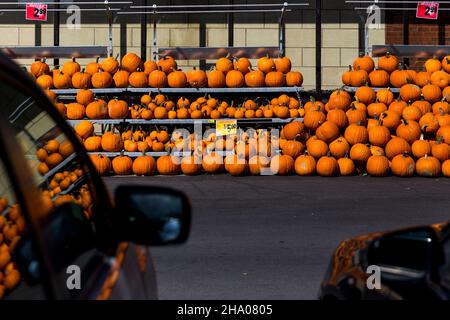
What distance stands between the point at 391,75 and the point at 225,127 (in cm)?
342

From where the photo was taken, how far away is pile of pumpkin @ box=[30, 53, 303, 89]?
48.6 feet

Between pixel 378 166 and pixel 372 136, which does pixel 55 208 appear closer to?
pixel 378 166

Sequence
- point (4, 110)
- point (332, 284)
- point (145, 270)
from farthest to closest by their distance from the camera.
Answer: point (332, 284)
point (145, 270)
point (4, 110)

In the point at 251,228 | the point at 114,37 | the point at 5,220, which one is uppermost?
the point at 114,37

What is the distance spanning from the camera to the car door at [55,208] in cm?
188

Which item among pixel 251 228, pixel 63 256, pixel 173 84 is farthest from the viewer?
pixel 173 84

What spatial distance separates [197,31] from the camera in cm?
1833

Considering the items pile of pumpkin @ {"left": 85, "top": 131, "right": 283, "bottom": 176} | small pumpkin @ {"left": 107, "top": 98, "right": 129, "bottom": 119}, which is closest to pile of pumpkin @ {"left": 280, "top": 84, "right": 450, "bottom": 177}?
pile of pumpkin @ {"left": 85, "top": 131, "right": 283, "bottom": 176}

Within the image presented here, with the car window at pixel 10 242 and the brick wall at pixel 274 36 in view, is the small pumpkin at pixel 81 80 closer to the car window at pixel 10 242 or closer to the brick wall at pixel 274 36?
the brick wall at pixel 274 36

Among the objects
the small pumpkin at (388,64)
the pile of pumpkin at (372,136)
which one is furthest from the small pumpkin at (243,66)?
the small pumpkin at (388,64)

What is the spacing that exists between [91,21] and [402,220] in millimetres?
11056
